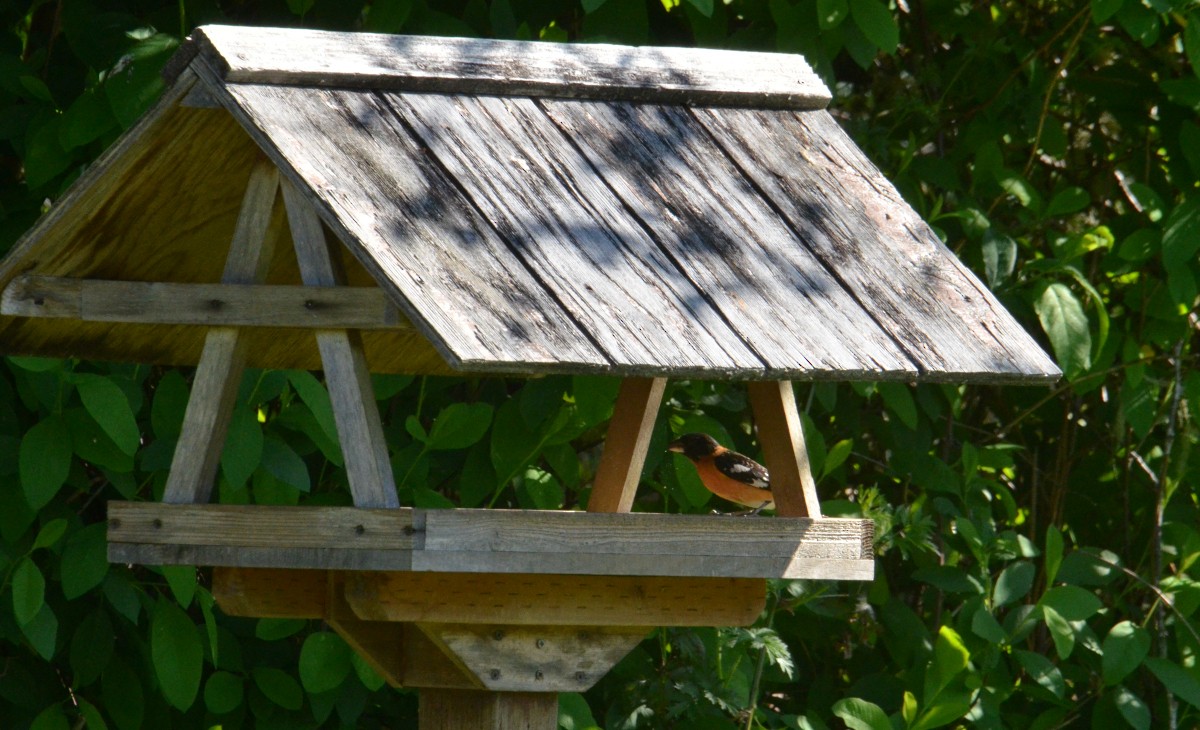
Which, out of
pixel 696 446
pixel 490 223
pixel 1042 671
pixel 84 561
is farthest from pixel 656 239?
pixel 1042 671

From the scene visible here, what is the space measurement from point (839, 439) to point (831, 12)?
1720 mm

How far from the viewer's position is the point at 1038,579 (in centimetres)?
590

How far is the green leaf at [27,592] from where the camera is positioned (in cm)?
367

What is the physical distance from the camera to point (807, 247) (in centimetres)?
295

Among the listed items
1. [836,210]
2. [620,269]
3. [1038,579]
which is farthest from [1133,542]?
[620,269]

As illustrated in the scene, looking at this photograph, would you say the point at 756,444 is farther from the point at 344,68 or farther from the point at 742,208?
the point at 344,68

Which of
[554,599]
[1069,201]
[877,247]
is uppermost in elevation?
[877,247]

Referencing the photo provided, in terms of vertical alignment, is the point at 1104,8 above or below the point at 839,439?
above

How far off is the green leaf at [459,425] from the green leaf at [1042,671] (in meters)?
1.80

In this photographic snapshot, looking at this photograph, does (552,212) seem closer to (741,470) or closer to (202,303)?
(202,303)

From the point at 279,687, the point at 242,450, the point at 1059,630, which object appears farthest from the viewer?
the point at 1059,630

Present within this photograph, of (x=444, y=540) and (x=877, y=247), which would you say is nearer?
(x=444, y=540)

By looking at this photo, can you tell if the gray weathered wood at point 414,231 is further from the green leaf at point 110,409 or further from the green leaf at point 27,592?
the green leaf at point 27,592

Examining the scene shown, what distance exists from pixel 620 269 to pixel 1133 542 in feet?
12.5
